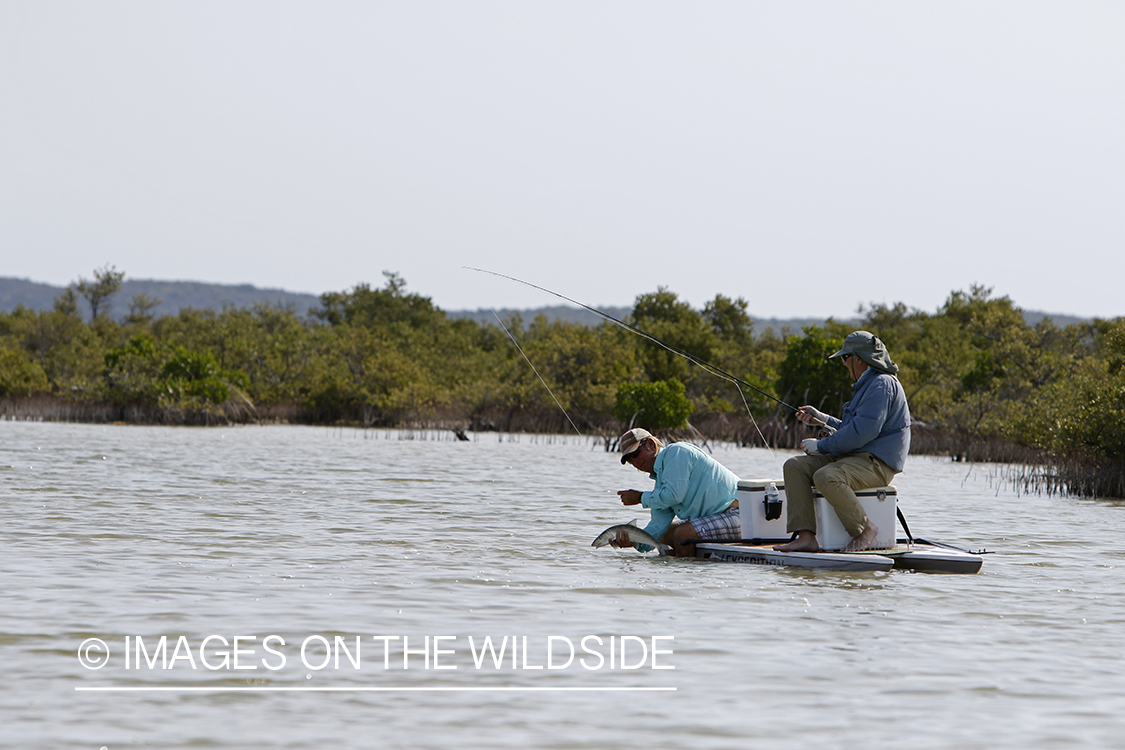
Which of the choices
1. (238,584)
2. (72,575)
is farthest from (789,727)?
(72,575)

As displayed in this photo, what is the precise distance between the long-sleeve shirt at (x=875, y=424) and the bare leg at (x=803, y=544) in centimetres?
65

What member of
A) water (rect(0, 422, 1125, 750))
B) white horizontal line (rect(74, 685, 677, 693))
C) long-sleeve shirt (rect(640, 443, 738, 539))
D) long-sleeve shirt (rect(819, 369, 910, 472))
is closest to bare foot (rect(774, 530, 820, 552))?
water (rect(0, 422, 1125, 750))

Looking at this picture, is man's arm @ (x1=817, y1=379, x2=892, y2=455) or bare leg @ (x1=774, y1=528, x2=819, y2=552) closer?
man's arm @ (x1=817, y1=379, x2=892, y2=455)

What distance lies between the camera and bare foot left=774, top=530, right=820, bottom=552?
880cm

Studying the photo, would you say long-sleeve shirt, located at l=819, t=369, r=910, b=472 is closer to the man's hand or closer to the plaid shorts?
the plaid shorts

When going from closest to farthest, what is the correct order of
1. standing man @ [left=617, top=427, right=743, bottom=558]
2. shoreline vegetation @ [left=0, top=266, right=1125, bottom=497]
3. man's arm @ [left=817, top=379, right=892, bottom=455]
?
man's arm @ [left=817, top=379, right=892, bottom=455] → standing man @ [left=617, top=427, right=743, bottom=558] → shoreline vegetation @ [left=0, top=266, right=1125, bottom=497]

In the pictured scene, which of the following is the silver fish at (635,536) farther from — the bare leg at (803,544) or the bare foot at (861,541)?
the bare foot at (861,541)

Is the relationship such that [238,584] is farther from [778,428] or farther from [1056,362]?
[1056,362]

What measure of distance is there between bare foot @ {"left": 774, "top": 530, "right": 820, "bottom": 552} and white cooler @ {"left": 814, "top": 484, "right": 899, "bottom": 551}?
4cm

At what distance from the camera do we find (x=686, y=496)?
9.56 metres

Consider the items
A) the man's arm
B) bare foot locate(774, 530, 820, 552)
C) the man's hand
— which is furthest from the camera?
the man's hand

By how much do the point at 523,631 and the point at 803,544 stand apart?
312 cm

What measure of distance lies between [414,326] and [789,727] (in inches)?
2808

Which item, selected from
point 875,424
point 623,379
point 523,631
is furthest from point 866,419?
point 623,379
